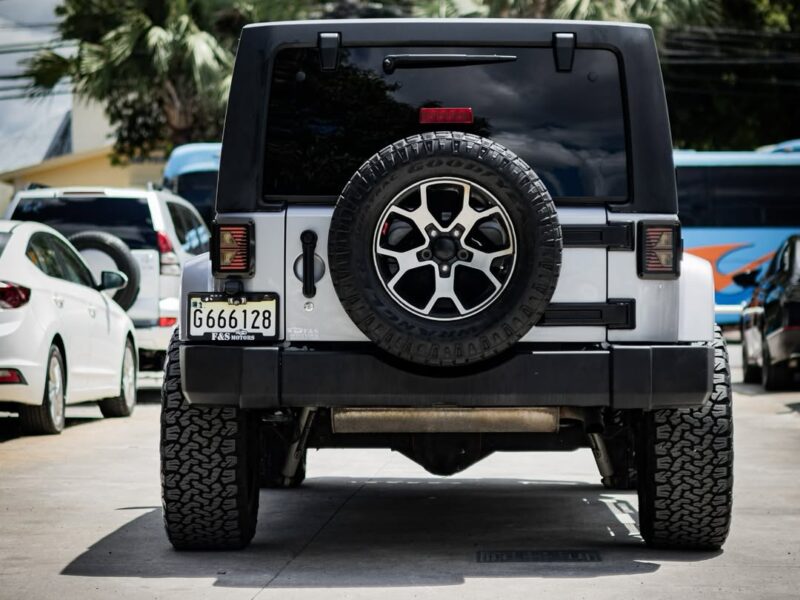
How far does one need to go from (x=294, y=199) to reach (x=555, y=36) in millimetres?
1223

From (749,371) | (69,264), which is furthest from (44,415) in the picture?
(749,371)

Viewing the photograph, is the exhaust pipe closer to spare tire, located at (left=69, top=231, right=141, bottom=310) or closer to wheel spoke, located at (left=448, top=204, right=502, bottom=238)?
wheel spoke, located at (left=448, top=204, right=502, bottom=238)

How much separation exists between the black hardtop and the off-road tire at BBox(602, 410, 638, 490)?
1.04 metres

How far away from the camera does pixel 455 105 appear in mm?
6934

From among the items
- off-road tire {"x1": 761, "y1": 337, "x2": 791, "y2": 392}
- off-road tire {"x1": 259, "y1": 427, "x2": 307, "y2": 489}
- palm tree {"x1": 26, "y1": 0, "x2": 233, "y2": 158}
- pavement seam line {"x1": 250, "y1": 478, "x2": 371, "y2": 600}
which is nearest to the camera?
pavement seam line {"x1": 250, "y1": 478, "x2": 371, "y2": 600}

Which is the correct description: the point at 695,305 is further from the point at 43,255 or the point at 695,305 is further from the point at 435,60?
the point at 43,255

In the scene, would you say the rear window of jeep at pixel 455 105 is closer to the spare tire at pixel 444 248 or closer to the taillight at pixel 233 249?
the taillight at pixel 233 249

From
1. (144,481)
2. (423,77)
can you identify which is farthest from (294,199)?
(144,481)

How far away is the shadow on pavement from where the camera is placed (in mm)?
6922

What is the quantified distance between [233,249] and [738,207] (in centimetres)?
2556

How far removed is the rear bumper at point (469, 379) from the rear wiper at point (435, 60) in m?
1.14

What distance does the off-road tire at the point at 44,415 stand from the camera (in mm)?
12578

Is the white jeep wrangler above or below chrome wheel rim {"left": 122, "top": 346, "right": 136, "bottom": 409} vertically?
above

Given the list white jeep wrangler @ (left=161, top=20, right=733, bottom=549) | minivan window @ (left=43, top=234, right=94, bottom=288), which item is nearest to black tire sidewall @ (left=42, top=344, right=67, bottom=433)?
minivan window @ (left=43, top=234, right=94, bottom=288)
